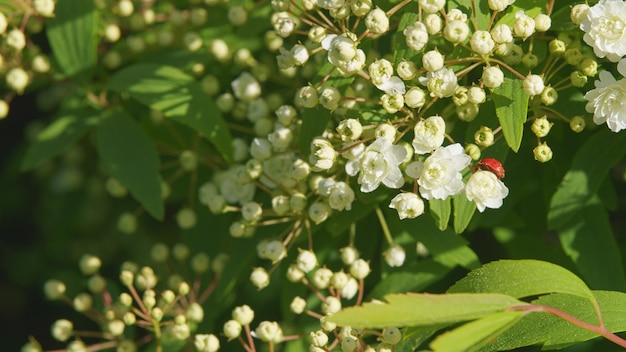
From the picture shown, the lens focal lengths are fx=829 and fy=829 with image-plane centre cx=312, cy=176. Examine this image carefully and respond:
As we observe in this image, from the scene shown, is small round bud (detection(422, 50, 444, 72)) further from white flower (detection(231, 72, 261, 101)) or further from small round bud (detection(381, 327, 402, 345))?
white flower (detection(231, 72, 261, 101))

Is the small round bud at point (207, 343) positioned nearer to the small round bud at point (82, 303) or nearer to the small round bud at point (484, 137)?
the small round bud at point (82, 303)

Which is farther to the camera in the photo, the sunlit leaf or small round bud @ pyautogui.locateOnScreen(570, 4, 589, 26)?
small round bud @ pyautogui.locateOnScreen(570, 4, 589, 26)

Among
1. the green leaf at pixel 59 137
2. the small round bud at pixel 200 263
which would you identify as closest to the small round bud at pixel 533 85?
the small round bud at pixel 200 263

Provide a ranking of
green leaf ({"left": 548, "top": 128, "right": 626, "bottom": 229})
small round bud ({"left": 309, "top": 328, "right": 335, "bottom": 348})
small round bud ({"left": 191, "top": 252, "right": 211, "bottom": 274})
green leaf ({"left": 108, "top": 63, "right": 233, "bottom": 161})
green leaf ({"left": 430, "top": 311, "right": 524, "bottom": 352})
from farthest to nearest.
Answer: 1. small round bud ({"left": 191, "top": 252, "right": 211, "bottom": 274})
2. green leaf ({"left": 108, "top": 63, "right": 233, "bottom": 161})
3. green leaf ({"left": 548, "top": 128, "right": 626, "bottom": 229})
4. small round bud ({"left": 309, "top": 328, "right": 335, "bottom": 348})
5. green leaf ({"left": 430, "top": 311, "right": 524, "bottom": 352})

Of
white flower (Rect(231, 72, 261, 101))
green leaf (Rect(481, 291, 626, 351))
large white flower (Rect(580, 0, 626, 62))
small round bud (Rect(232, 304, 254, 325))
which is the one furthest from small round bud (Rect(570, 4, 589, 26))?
small round bud (Rect(232, 304, 254, 325))

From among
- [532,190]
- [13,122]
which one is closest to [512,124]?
[532,190]

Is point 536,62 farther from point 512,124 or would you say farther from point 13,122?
point 13,122
